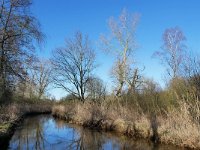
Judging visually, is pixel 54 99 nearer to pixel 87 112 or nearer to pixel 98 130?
pixel 87 112

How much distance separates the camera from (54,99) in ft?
187

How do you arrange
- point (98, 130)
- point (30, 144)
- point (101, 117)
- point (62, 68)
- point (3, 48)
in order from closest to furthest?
point (30, 144)
point (3, 48)
point (98, 130)
point (101, 117)
point (62, 68)

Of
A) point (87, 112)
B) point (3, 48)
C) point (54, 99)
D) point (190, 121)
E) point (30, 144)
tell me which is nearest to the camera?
point (190, 121)

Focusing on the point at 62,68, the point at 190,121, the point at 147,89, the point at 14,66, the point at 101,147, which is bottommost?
the point at 101,147

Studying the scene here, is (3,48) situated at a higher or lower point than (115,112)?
higher

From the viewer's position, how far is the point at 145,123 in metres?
17.0

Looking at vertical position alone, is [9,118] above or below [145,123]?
above

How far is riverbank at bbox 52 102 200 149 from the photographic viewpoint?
1383cm

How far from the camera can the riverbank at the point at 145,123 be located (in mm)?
13830

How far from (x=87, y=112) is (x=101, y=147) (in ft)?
32.7

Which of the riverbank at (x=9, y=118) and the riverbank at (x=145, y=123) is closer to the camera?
the riverbank at (x=145, y=123)

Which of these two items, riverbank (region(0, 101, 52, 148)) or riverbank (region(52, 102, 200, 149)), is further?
riverbank (region(0, 101, 52, 148))

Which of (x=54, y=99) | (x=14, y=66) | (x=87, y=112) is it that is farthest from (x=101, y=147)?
(x=54, y=99)

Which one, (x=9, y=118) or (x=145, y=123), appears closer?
(x=145, y=123)
